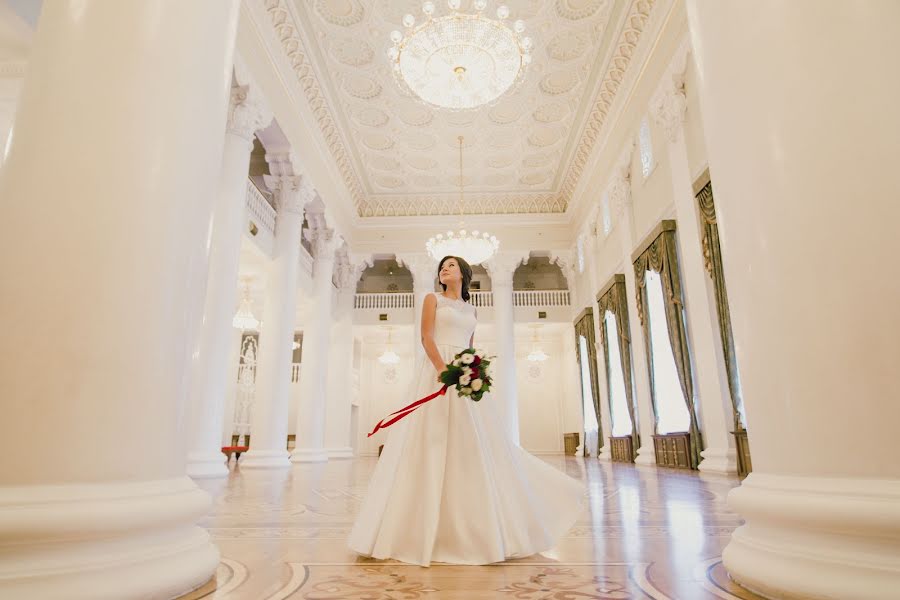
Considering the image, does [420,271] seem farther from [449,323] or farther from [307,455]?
[449,323]

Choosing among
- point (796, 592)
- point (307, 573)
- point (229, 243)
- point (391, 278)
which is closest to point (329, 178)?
point (229, 243)

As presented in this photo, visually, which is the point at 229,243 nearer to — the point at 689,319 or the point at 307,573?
the point at 307,573

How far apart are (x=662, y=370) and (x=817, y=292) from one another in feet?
27.4

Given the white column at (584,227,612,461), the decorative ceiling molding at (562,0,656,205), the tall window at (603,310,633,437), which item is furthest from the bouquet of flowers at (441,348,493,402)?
the white column at (584,227,612,461)

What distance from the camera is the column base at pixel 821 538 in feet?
4.09

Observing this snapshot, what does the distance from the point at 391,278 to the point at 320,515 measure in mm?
16061

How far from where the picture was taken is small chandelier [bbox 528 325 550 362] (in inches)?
696

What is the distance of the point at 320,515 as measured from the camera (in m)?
3.43

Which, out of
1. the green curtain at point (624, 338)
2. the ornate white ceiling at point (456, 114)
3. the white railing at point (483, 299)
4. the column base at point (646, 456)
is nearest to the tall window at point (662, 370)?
the column base at point (646, 456)

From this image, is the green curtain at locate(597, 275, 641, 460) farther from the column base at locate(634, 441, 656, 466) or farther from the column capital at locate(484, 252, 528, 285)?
the column capital at locate(484, 252, 528, 285)

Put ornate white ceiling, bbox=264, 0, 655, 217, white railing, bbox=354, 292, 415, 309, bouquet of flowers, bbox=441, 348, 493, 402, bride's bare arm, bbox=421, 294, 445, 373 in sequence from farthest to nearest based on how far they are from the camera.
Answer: white railing, bbox=354, 292, 415, 309 → ornate white ceiling, bbox=264, 0, 655, 217 → bride's bare arm, bbox=421, 294, 445, 373 → bouquet of flowers, bbox=441, 348, 493, 402

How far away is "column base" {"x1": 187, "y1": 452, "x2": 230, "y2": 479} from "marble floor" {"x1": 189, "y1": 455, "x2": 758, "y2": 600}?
2984 mm

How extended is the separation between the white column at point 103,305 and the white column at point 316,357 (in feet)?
A: 34.7

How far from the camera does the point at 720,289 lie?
680cm
